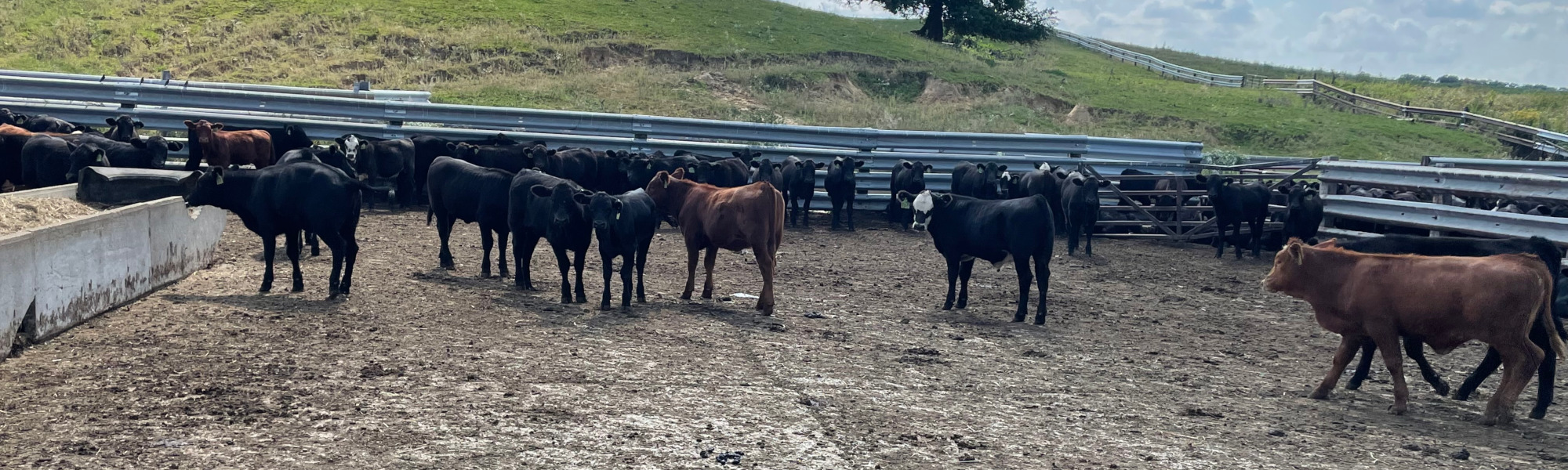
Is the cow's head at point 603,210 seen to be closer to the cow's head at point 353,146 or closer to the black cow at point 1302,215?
the cow's head at point 353,146

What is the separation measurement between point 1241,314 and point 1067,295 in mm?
1917

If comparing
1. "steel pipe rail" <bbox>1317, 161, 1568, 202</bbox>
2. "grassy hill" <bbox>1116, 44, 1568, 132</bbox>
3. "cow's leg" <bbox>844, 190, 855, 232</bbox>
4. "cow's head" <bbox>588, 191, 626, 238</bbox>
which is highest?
"grassy hill" <bbox>1116, 44, 1568, 132</bbox>

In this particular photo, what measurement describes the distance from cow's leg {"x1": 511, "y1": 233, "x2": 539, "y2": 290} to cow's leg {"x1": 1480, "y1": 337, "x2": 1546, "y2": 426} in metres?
8.27

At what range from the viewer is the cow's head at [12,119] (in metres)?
17.7

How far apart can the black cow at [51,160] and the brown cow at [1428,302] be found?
12588 mm

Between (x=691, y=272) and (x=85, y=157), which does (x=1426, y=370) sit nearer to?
(x=691, y=272)

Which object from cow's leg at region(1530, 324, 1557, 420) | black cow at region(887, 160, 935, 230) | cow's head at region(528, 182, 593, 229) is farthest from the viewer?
black cow at region(887, 160, 935, 230)

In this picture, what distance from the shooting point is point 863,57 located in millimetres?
43625

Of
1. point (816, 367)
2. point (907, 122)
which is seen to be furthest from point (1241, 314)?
point (907, 122)

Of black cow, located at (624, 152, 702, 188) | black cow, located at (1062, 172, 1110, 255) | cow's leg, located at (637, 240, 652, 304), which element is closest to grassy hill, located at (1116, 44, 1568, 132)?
black cow, located at (1062, 172, 1110, 255)

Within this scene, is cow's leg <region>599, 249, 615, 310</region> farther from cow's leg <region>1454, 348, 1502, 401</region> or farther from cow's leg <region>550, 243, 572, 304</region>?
cow's leg <region>1454, 348, 1502, 401</region>

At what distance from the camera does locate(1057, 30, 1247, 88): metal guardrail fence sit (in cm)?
5744

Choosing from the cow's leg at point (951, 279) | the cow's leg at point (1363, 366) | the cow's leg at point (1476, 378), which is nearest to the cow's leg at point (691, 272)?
the cow's leg at point (951, 279)

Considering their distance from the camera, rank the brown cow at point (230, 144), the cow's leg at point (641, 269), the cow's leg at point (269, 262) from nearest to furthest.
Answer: the cow's leg at point (269, 262), the cow's leg at point (641, 269), the brown cow at point (230, 144)
